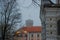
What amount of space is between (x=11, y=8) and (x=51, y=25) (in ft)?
13.6

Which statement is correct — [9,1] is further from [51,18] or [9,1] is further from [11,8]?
[51,18]

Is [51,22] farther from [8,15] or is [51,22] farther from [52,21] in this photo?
[8,15]

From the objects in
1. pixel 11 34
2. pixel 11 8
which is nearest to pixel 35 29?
pixel 11 34

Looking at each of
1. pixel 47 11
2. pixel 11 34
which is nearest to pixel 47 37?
pixel 47 11

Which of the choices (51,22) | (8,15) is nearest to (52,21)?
(51,22)

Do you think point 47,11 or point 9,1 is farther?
point 47,11

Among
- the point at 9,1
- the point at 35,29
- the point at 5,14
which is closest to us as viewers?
the point at 9,1

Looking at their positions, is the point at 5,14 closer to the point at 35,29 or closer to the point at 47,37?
the point at 47,37

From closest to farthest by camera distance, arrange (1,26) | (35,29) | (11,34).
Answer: (1,26) → (11,34) → (35,29)

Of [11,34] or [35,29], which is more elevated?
[11,34]

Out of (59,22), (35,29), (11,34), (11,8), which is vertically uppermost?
(11,8)

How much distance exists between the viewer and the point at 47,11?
21.1m

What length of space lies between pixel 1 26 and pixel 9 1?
3.96 m

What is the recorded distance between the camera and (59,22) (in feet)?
69.1
